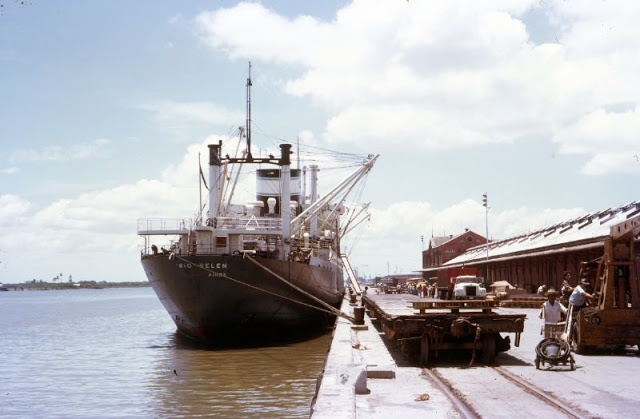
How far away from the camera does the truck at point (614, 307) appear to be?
52.0 feet

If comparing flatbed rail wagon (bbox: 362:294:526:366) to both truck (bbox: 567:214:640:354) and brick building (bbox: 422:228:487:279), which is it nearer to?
truck (bbox: 567:214:640:354)

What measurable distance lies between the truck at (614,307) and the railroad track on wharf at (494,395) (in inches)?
134

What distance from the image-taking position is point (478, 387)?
11.7m

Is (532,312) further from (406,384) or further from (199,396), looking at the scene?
(406,384)

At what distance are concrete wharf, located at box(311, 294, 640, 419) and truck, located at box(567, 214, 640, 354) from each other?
450 millimetres

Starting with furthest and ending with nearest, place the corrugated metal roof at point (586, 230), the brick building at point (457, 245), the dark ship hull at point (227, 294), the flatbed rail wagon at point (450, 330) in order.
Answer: the brick building at point (457, 245), the corrugated metal roof at point (586, 230), the dark ship hull at point (227, 294), the flatbed rail wagon at point (450, 330)

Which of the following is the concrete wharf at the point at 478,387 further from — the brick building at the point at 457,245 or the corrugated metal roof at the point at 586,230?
the brick building at the point at 457,245

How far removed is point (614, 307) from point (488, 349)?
3.58 m

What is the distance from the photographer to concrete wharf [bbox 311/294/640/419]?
9508mm

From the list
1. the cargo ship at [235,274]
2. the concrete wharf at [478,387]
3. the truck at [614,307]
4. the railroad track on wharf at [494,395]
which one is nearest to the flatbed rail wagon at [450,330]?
the concrete wharf at [478,387]

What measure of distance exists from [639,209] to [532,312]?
33.4ft

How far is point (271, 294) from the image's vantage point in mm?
30375

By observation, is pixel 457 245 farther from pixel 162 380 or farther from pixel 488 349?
pixel 488 349

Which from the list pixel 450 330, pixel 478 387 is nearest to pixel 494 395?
pixel 478 387
